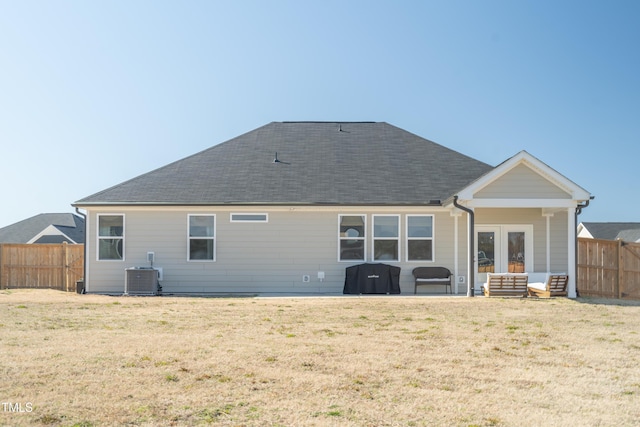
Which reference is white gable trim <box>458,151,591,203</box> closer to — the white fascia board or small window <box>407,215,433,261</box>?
the white fascia board

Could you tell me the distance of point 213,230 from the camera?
19.4m

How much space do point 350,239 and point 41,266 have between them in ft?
36.5

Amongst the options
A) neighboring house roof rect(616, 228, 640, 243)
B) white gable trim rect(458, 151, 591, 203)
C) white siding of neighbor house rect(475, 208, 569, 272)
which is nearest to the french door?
white siding of neighbor house rect(475, 208, 569, 272)

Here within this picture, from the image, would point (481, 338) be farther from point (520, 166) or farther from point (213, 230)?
point (213, 230)

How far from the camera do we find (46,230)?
37.0 m

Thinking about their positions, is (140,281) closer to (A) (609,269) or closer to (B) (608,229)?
(A) (609,269)

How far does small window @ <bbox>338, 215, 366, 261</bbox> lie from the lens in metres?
19.4

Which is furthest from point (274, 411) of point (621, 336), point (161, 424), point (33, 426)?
point (621, 336)

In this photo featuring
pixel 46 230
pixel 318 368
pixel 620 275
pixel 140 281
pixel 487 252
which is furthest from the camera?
pixel 46 230

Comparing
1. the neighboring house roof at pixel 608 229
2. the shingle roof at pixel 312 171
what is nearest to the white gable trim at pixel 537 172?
the shingle roof at pixel 312 171

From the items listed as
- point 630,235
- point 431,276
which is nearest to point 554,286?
point 431,276

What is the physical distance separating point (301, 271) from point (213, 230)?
304cm

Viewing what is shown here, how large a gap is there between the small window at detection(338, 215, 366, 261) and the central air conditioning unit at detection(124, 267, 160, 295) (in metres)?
5.72

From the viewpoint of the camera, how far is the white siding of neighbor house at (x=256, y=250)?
19.3 m
